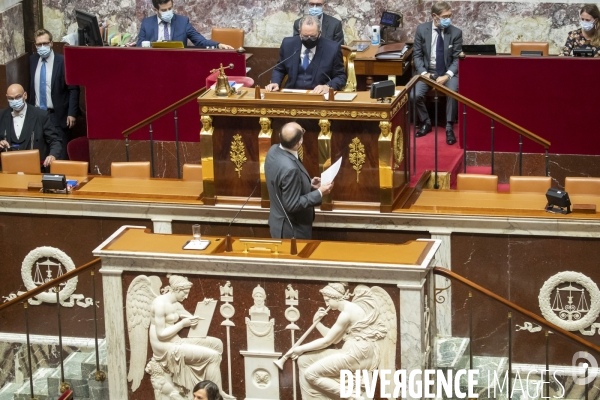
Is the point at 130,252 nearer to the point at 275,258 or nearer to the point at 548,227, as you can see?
the point at 275,258

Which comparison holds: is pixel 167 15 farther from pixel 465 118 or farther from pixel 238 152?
pixel 465 118

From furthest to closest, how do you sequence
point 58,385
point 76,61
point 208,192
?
point 76,61 → point 208,192 → point 58,385

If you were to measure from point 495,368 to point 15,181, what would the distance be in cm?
422

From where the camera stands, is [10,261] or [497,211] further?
[10,261]

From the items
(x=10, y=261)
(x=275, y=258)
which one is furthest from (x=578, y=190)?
(x=10, y=261)

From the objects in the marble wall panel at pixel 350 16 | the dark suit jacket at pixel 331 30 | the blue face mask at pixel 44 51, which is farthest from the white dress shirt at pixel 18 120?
the dark suit jacket at pixel 331 30

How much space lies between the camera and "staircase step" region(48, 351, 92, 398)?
9086 millimetres

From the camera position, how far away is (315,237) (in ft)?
31.8

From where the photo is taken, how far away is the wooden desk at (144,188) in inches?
396

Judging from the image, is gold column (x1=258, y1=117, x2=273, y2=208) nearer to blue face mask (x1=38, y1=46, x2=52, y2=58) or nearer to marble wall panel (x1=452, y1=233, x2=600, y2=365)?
marble wall panel (x1=452, y1=233, x2=600, y2=365)

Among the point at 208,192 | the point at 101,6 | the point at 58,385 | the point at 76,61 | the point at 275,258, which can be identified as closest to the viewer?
the point at 275,258

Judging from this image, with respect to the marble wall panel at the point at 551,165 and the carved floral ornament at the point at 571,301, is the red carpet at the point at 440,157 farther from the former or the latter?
the carved floral ornament at the point at 571,301

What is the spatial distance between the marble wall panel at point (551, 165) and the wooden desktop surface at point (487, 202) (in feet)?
5.84

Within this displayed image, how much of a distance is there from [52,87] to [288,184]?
5063 millimetres
